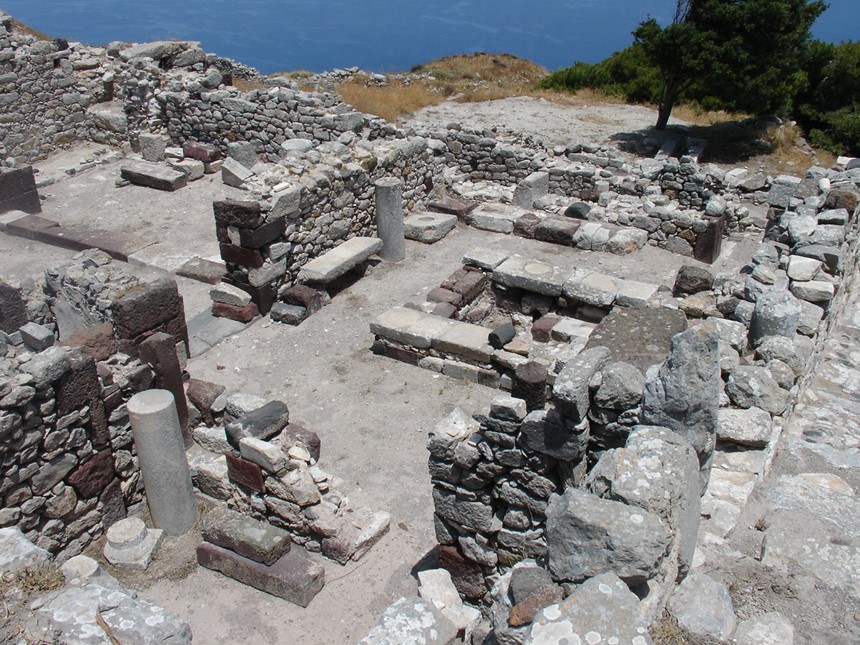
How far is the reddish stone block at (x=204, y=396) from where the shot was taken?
8.94m

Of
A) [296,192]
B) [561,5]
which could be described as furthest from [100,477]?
[561,5]

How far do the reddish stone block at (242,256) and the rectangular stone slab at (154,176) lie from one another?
5.52 meters

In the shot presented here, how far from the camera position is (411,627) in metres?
4.60

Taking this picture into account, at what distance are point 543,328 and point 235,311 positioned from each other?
4.70 m

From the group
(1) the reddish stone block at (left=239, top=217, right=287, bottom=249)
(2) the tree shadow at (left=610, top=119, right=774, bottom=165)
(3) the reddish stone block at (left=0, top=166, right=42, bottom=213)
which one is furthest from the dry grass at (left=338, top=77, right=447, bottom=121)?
(1) the reddish stone block at (left=239, top=217, right=287, bottom=249)

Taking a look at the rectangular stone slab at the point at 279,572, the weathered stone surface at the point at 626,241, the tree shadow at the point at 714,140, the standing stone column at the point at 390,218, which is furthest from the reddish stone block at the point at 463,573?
the tree shadow at the point at 714,140

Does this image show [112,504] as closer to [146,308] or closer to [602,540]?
[146,308]

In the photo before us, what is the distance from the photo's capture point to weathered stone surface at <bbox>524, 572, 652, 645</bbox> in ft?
10.6

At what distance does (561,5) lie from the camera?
106062mm

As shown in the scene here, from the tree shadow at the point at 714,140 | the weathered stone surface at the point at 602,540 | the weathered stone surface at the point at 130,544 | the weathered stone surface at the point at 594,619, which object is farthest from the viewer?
the tree shadow at the point at 714,140

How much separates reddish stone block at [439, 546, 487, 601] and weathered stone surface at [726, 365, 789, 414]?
279cm

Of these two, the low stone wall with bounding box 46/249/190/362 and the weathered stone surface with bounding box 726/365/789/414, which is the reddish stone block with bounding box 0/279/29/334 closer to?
the low stone wall with bounding box 46/249/190/362

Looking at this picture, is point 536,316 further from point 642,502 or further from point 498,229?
point 642,502

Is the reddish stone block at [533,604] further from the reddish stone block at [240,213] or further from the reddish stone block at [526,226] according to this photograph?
the reddish stone block at [526,226]
